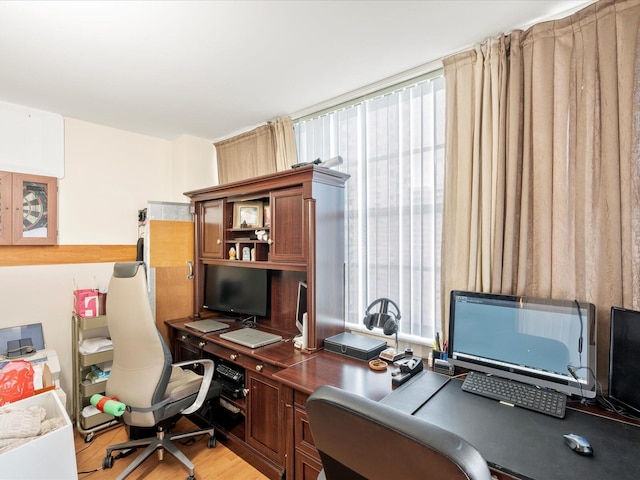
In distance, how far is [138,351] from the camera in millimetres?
1888

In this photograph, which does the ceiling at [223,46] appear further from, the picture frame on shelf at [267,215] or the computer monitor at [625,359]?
the computer monitor at [625,359]

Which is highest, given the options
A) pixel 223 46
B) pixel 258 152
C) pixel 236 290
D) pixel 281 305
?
pixel 223 46

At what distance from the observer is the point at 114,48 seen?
68.7 inches

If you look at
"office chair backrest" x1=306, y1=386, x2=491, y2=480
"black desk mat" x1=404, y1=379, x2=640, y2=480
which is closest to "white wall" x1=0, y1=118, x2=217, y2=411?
"office chair backrest" x1=306, y1=386, x2=491, y2=480

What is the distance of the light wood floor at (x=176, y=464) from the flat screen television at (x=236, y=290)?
96 centimetres

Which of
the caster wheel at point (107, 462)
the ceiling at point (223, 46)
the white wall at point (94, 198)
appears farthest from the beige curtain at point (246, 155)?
the caster wheel at point (107, 462)

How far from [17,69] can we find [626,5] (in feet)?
10.3

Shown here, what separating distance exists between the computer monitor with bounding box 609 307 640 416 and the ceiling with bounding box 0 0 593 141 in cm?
139

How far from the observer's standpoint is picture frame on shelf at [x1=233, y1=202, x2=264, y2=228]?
2600mm

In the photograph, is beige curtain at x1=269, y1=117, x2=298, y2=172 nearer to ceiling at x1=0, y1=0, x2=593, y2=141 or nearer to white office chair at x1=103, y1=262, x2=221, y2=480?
ceiling at x1=0, y1=0, x2=593, y2=141

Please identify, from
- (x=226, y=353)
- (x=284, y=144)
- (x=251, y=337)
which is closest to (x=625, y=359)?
(x=251, y=337)

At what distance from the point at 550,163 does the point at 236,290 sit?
2.30m

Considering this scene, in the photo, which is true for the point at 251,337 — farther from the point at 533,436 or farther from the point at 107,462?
the point at 533,436

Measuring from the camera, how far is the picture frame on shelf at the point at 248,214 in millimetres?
2600
